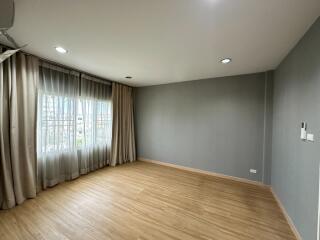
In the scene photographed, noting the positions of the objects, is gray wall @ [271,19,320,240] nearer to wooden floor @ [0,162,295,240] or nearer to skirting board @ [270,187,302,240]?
skirting board @ [270,187,302,240]

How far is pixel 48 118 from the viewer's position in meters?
2.67

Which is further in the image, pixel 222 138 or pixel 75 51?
pixel 222 138

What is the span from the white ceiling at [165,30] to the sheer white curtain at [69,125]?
1.94 feet

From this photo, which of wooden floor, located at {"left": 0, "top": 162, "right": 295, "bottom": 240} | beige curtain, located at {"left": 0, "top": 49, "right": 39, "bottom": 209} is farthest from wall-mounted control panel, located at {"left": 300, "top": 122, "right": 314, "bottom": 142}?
beige curtain, located at {"left": 0, "top": 49, "right": 39, "bottom": 209}

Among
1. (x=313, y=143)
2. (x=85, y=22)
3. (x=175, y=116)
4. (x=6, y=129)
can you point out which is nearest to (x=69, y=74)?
(x=6, y=129)

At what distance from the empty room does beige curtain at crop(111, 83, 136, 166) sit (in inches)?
2.1

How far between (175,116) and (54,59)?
2849 mm

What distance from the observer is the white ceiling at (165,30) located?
4.19 feet

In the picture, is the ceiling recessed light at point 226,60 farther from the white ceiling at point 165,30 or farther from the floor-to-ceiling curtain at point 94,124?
the floor-to-ceiling curtain at point 94,124

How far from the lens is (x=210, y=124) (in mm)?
3557

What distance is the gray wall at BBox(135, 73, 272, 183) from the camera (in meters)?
3.05

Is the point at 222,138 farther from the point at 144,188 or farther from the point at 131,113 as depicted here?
the point at 131,113

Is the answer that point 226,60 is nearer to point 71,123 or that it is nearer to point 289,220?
point 289,220

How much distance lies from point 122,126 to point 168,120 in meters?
1.33
